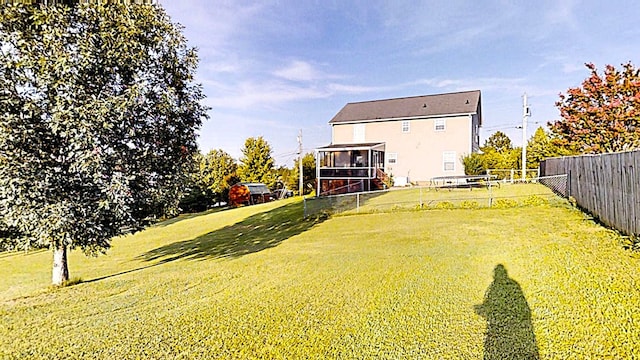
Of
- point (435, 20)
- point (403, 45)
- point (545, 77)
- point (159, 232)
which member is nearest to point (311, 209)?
point (159, 232)

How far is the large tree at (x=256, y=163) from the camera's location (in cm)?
3931

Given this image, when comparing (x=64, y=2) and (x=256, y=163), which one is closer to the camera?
(x=64, y=2)

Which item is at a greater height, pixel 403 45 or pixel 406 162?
pixel 403 45

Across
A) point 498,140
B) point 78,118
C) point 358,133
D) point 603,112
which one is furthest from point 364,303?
point 498,140

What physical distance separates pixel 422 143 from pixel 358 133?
17.6ft

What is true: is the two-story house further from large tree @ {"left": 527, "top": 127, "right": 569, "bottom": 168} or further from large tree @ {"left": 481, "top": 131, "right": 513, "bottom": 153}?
large tree @ {"left": 481, "top": 131, "right": 513, "bottom": 153}

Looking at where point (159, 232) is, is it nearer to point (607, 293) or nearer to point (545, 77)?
point (607, 293)

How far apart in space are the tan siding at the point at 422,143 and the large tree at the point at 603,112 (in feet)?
21.6

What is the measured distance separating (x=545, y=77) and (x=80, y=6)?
24572 mm

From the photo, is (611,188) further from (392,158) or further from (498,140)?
(498,140)

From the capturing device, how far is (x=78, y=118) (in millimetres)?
6461

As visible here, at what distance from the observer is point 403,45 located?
22.9 meters

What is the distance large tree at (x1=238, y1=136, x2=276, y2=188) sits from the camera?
3931 cm

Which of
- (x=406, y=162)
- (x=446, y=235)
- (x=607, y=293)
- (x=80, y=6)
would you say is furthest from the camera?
(x=406, y=162)
